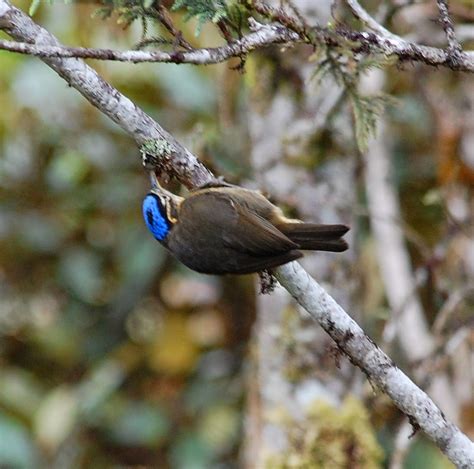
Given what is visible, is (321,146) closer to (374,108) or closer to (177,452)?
(374,108)

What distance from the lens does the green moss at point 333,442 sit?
334 centimetres

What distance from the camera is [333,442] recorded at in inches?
132

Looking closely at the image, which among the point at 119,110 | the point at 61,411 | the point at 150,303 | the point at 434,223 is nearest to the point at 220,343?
the point at 150,303

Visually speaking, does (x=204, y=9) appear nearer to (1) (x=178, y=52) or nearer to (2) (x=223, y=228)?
(1) (x=178, y=52)

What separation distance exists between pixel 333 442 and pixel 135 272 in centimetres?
151

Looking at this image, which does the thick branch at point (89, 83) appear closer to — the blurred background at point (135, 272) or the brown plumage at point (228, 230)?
the brown plumage at point (228, 230)

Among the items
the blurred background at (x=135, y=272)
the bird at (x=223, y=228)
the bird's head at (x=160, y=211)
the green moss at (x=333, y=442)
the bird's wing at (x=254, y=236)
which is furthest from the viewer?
the blurred background at (x=135, y=272)

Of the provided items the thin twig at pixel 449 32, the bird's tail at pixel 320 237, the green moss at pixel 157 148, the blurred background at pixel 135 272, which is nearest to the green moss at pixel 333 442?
the blurred background at pixel 135 272

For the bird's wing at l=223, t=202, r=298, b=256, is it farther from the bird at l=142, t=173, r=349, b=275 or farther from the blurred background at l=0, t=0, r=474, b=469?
the blurred background at l=0, t=0, r=474, b=469

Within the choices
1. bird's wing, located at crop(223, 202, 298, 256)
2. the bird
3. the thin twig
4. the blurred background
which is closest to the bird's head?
the bird

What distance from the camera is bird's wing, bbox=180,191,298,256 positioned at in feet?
7.95

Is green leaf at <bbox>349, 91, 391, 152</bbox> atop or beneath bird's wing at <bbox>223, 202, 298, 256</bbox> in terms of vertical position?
atop

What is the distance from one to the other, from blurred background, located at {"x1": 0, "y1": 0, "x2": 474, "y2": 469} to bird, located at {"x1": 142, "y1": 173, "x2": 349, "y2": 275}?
4.36 ft

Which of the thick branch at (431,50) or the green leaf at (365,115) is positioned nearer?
the thick branch at (431,50)
